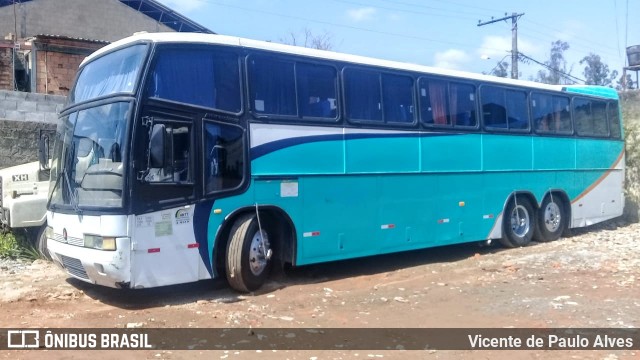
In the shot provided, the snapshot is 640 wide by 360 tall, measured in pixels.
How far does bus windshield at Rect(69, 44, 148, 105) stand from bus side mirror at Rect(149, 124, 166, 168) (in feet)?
1.86

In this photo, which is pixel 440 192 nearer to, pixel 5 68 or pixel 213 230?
pixel 213 230

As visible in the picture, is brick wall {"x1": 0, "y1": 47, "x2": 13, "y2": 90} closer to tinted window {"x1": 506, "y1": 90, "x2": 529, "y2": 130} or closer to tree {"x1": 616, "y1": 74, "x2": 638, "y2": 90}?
tinted window {"x1": 506, "y1": 90, "x2": 529, "y2": 130}

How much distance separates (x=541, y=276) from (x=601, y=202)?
615cm

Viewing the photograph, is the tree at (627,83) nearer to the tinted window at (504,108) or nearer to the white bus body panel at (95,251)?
the tinted window at (504,108)

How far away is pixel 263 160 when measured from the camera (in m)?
8.59

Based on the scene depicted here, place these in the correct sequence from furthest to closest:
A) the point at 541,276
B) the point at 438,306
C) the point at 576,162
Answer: the point at 576,162, the point at 541,276, the point at 438,306

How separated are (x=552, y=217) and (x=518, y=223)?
1180 millimetres

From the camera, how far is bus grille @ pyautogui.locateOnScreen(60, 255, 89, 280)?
25.3 feet

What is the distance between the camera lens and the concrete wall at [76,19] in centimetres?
2584

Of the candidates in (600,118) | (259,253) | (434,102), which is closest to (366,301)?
(259,253)

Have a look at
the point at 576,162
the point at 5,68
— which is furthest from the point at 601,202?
the point at 5,68

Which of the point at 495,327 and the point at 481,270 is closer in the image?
the point at 495,327

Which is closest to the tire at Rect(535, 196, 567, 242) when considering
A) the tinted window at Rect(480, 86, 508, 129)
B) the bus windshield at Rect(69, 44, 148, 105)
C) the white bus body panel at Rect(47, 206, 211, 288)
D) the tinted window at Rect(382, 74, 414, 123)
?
the tinted window at Rect(480, 86, 508, 129)

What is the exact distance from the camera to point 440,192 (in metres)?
11.0
